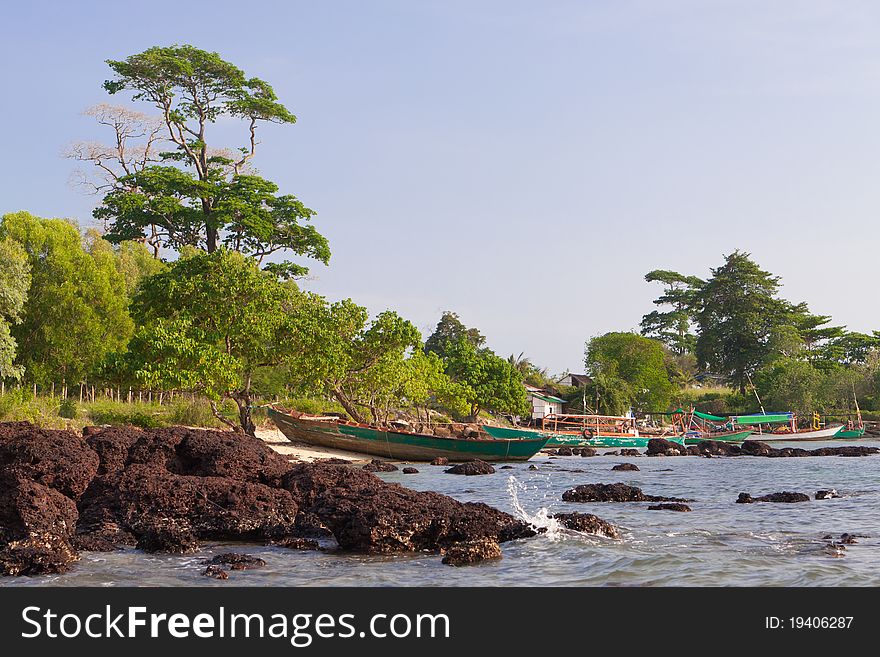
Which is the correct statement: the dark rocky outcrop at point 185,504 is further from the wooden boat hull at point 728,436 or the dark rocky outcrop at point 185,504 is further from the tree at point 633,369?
the tree at point 633,369

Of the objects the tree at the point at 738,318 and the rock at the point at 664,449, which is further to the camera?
the tree at the point at 738,318

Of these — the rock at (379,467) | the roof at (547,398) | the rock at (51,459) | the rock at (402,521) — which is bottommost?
the rock at (379,467)

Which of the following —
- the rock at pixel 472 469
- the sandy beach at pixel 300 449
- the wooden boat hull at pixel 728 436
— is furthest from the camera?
the wooden boat hull at pixel 728 436

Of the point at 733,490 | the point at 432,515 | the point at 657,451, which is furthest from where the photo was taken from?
the point at 657,451

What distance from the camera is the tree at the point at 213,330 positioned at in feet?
93.6

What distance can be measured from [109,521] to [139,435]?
2.19 meters

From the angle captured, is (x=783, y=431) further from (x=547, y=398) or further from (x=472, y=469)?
(x=472, y=469)

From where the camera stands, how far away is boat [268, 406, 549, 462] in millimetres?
33750

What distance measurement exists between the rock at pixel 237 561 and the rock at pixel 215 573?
268 millimetres

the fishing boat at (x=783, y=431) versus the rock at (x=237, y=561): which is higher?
the fishing boat at (x=783, y=431)

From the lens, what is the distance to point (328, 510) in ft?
41.4

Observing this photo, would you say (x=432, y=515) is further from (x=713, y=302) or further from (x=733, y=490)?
(x=713, y=302)

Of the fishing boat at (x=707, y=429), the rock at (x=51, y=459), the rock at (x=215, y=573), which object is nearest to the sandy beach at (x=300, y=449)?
the rock at (x=51, y=459)
